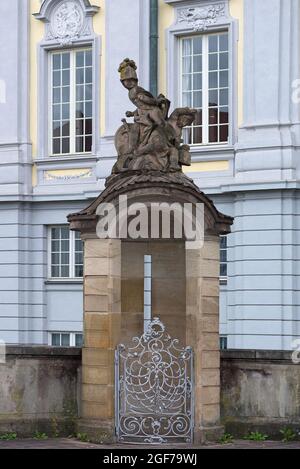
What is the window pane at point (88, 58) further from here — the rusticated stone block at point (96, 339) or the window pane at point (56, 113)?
the rusticated stone block at point (96, 339)

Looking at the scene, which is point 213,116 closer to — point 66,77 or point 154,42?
point 154,42

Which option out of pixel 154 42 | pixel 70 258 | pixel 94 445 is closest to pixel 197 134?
pixel 154 42

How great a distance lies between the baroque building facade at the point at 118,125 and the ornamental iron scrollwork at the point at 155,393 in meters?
10.8

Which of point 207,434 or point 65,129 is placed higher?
point 65,129

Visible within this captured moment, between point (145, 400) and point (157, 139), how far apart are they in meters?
3.46

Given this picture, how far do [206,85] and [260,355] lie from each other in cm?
1403

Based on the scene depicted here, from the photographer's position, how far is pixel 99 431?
18.4 metres

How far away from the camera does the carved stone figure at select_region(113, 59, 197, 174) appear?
18.8 meters

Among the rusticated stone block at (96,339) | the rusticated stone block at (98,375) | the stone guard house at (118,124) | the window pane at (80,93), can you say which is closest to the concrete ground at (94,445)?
the rusticated stone block at (98,375)

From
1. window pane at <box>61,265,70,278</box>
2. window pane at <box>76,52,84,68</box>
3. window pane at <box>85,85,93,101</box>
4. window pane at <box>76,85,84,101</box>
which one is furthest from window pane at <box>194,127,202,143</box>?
window pane at <box>61,265,70,278</box>

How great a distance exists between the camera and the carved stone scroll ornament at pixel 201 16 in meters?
31.4

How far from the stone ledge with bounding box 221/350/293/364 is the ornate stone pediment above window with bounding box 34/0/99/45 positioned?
15.7 m

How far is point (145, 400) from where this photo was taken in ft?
61.8
